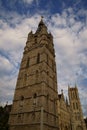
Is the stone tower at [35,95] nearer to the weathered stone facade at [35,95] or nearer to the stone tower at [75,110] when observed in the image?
the weathered stone facade at [35,95]

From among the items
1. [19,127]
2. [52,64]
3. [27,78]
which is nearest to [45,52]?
[52,64]

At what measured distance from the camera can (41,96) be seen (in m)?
18.1

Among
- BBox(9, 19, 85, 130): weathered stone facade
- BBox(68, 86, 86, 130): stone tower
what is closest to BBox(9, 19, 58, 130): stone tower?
BBox(9, 19, 85, 130): weathered stone facade

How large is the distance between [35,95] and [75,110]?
38112 millimetres

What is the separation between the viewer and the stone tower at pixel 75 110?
1842 inches

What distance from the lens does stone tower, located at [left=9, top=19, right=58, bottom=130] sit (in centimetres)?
1706

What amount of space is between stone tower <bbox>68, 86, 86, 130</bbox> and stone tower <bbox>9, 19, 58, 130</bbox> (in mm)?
31085

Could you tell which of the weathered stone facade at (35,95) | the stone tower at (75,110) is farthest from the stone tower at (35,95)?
the stone tower at (75,110)

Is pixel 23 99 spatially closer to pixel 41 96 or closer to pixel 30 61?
pixel 41 96

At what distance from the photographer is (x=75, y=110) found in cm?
5159

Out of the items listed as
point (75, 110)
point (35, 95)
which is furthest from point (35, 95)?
point (75, 110)

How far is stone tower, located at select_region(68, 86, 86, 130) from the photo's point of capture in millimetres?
Result: 46781

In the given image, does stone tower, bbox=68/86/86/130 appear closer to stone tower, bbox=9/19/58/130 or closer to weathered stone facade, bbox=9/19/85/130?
weathered stone facade, bbox=9/19/85/130

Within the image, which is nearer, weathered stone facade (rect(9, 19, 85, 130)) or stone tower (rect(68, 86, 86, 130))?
weathered stone facade (rect(9, 19, 85, 130))
